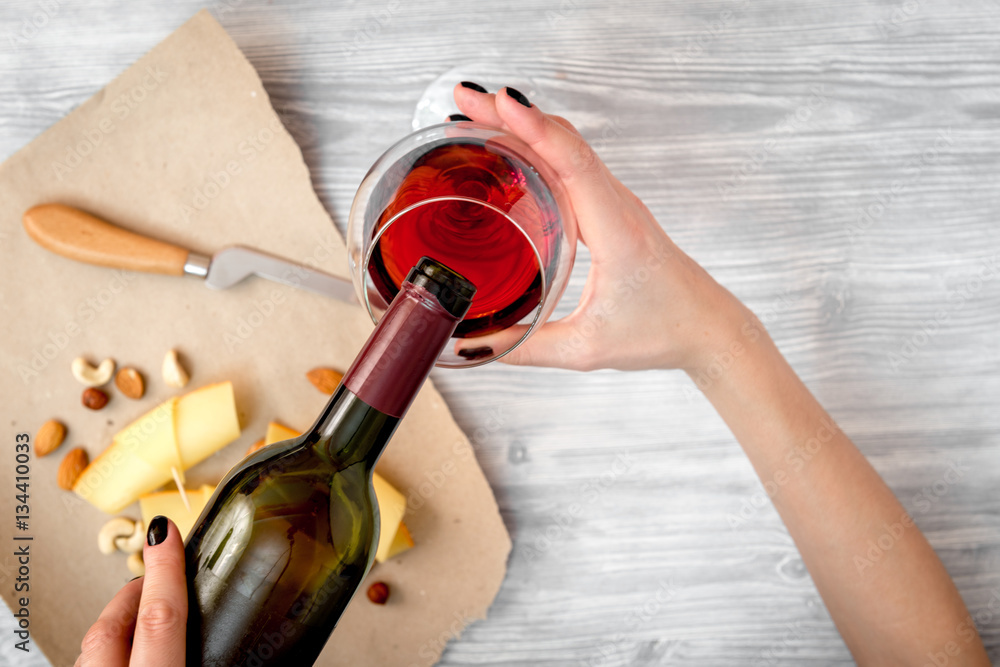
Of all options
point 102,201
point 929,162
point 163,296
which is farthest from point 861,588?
point 102,201

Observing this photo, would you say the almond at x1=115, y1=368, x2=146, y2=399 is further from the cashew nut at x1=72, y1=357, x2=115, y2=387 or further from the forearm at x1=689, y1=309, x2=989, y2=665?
the forearm at x1=689, y1=309, x2=989, y2=665

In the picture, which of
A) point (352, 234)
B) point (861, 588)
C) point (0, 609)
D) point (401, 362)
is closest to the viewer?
point (401, 362)

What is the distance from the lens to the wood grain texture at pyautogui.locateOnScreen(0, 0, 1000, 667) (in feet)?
2.98

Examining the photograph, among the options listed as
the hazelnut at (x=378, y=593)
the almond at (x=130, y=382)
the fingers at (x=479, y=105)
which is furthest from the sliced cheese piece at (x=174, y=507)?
the fingers at (x=479, y=105)

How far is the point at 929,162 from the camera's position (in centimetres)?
95

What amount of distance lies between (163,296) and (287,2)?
0.45 metres

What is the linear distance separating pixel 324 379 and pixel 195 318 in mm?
202

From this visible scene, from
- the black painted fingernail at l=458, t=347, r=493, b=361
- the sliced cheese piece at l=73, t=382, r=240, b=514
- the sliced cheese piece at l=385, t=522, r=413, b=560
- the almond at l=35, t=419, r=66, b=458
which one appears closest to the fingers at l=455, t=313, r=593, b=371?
the black painted fingernail at l=458, t=347, r=493, b=361

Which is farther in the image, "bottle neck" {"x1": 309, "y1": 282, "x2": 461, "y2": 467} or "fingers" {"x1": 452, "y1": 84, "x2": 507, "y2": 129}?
"fingers" {"x1": 452, "y1": 84, "x2": 507, "y2": 129}

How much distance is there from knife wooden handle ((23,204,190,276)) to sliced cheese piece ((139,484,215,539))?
0.30 meters

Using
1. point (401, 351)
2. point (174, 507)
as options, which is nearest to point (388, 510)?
point (174, 507)

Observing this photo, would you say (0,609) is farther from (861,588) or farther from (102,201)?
(861,588)

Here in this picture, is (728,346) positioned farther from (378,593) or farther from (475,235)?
(378,593)

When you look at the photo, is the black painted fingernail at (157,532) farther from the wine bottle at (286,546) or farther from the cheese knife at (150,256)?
the cheese knife at (150,256)
